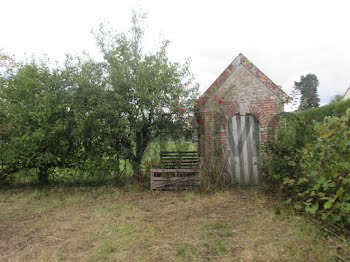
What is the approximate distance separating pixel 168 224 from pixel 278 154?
9.94ft

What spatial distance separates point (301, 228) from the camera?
3715 mm

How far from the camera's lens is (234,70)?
25.4 feet

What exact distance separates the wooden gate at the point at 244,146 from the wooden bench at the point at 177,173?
127cm

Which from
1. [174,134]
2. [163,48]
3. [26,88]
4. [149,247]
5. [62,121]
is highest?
[163,48]

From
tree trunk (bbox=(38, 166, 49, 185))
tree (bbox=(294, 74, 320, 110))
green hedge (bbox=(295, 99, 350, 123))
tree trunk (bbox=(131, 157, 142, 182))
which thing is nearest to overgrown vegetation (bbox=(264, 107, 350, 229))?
tree trunk (bbox=(131, 157, 142, 182))

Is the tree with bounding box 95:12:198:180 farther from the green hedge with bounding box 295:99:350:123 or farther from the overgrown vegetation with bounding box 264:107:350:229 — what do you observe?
the green hedge with bounding box 295:99:350:123

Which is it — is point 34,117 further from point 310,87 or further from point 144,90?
point 310,87

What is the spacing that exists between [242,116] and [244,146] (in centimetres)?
95

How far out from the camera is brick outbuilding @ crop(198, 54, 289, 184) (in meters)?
7.39

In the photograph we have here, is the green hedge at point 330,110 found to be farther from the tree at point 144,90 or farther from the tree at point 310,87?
the tree at point 310,87

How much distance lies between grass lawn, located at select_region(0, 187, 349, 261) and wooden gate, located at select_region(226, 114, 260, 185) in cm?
111

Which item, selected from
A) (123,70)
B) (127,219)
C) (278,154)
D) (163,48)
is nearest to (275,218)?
(278,154)

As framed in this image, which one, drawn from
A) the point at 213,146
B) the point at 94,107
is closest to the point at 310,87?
the point at 213,146

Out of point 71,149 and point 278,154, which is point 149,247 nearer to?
point 278,154
